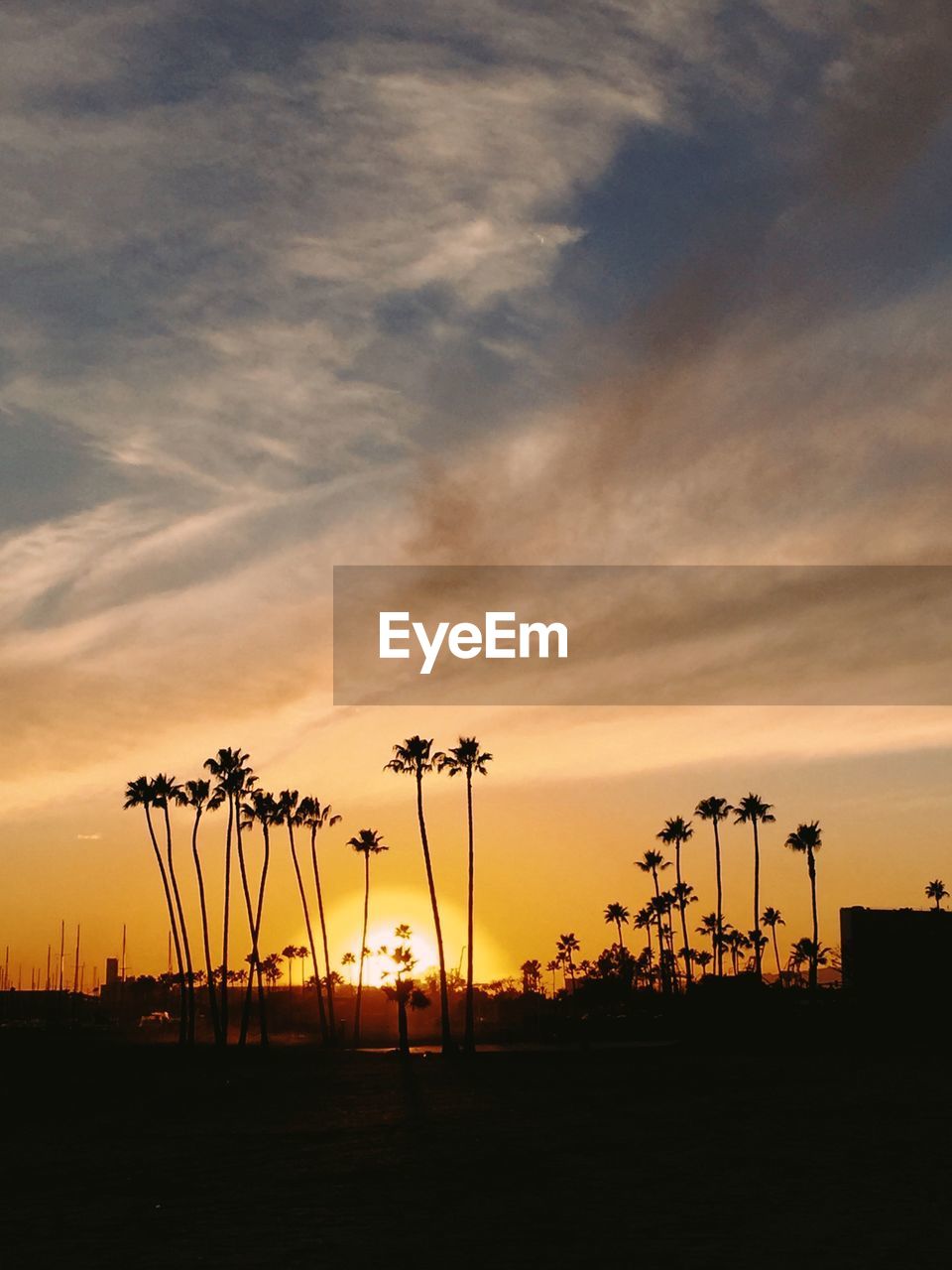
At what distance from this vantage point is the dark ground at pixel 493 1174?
20734 millimetres

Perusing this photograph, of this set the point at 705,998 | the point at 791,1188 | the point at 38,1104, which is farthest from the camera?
the point at 705,998

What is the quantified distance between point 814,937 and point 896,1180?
109 m

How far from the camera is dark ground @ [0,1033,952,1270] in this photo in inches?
816

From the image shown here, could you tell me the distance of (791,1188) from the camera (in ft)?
83.9

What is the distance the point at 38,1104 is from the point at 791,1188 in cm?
3755

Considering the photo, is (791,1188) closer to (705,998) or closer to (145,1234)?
(145,1234)

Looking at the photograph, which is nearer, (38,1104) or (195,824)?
(38,1104)

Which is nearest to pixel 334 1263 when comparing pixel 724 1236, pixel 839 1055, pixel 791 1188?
pixel 724 1236

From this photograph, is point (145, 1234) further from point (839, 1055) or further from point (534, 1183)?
point (839, 1055)

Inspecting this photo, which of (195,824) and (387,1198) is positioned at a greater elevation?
(195,824)

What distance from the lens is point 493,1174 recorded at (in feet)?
94.6

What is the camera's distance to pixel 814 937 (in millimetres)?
131000

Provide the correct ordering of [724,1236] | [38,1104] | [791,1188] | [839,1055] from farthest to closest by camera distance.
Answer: [839,1055], [38,1104], [791,1188], [724,1236]

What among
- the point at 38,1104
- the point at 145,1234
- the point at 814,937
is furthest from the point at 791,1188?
the point at 814,937
